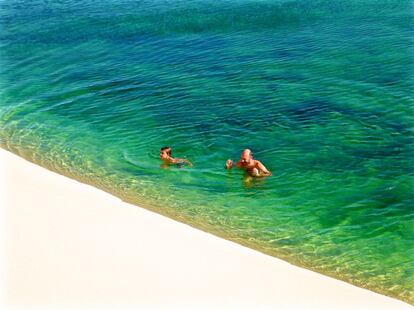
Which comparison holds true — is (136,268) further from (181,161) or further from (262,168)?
(181,161)

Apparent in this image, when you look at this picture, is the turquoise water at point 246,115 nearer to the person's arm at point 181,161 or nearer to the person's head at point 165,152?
the person's arm at point 181,161

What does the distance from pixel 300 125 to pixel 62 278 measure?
11.7 metres

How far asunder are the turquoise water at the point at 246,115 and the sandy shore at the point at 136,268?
1051 mm

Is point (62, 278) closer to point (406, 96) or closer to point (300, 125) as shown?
point (300, 125)

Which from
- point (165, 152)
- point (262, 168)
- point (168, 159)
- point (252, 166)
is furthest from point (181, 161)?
point (262, 168)

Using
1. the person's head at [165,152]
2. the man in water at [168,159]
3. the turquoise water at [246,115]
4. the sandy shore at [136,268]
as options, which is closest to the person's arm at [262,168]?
the turquoise water at [246,115]

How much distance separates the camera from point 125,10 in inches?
1539

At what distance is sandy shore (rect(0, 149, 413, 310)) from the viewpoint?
11195 millimetres

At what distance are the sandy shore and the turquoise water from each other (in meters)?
1.05

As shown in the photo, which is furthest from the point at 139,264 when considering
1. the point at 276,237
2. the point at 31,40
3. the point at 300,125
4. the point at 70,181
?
the point at 31,40

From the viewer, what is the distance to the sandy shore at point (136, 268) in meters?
11.2

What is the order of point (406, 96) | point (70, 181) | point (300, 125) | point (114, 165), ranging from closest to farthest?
point (70, 181) < point (114, 165) < point (300, 125) < point (406, 96)

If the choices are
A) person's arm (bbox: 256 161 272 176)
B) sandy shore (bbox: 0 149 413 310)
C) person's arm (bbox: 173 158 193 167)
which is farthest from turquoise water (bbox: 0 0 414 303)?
sandy shore (bbox: 0 149 413 310)

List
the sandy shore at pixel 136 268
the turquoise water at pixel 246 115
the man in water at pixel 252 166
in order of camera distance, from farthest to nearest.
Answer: the man in water at pixel 252 166, the turquoise water at pixel 246 115, the sandy shore at pixel 136 268
